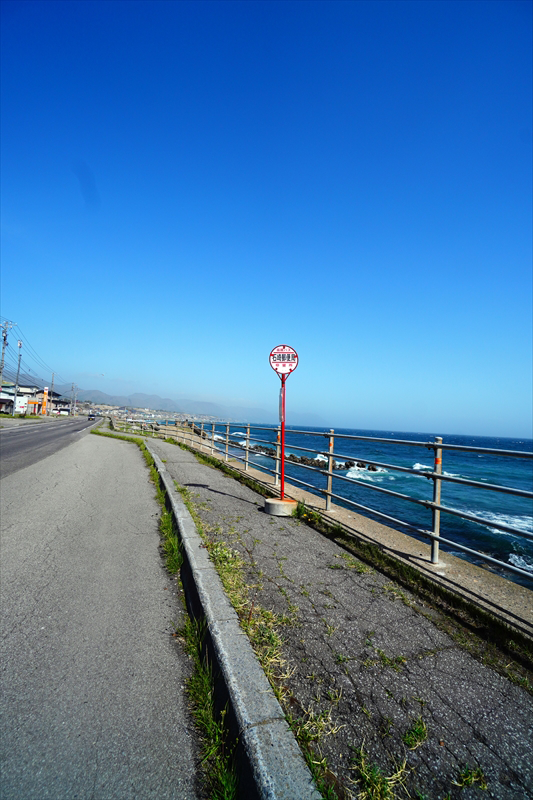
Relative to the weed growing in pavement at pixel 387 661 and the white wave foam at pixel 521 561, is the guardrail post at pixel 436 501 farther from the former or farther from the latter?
the white wave foam at pixel 521 561

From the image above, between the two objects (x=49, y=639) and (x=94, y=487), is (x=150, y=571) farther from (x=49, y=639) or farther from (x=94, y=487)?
(x=94, y=487)

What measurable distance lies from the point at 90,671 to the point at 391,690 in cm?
177

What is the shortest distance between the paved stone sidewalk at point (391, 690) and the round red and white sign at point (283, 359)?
367cm

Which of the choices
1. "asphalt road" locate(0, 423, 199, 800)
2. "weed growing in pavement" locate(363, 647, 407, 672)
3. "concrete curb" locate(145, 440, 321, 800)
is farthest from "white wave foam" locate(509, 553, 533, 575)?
"concrete curb" locate(145, 440, 321, 800)

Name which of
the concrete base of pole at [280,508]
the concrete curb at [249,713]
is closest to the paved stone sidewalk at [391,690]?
the concrete curb at [249,713]

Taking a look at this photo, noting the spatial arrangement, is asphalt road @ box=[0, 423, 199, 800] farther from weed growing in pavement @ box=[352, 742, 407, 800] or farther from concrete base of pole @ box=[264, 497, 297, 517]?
concrete base of pole @ box=[264, 497, 297, 517]

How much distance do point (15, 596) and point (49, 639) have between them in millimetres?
886

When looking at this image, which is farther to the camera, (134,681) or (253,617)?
(253,617)

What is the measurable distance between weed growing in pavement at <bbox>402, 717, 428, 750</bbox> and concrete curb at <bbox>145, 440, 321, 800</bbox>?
56cm

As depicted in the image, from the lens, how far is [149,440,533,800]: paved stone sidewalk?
5.85 ft

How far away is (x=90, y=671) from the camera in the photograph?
241cm

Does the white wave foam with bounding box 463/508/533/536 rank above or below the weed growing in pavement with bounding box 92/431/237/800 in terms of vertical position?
below

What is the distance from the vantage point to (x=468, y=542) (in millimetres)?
9578

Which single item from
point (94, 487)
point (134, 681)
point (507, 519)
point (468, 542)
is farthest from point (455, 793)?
point (507, 519)
